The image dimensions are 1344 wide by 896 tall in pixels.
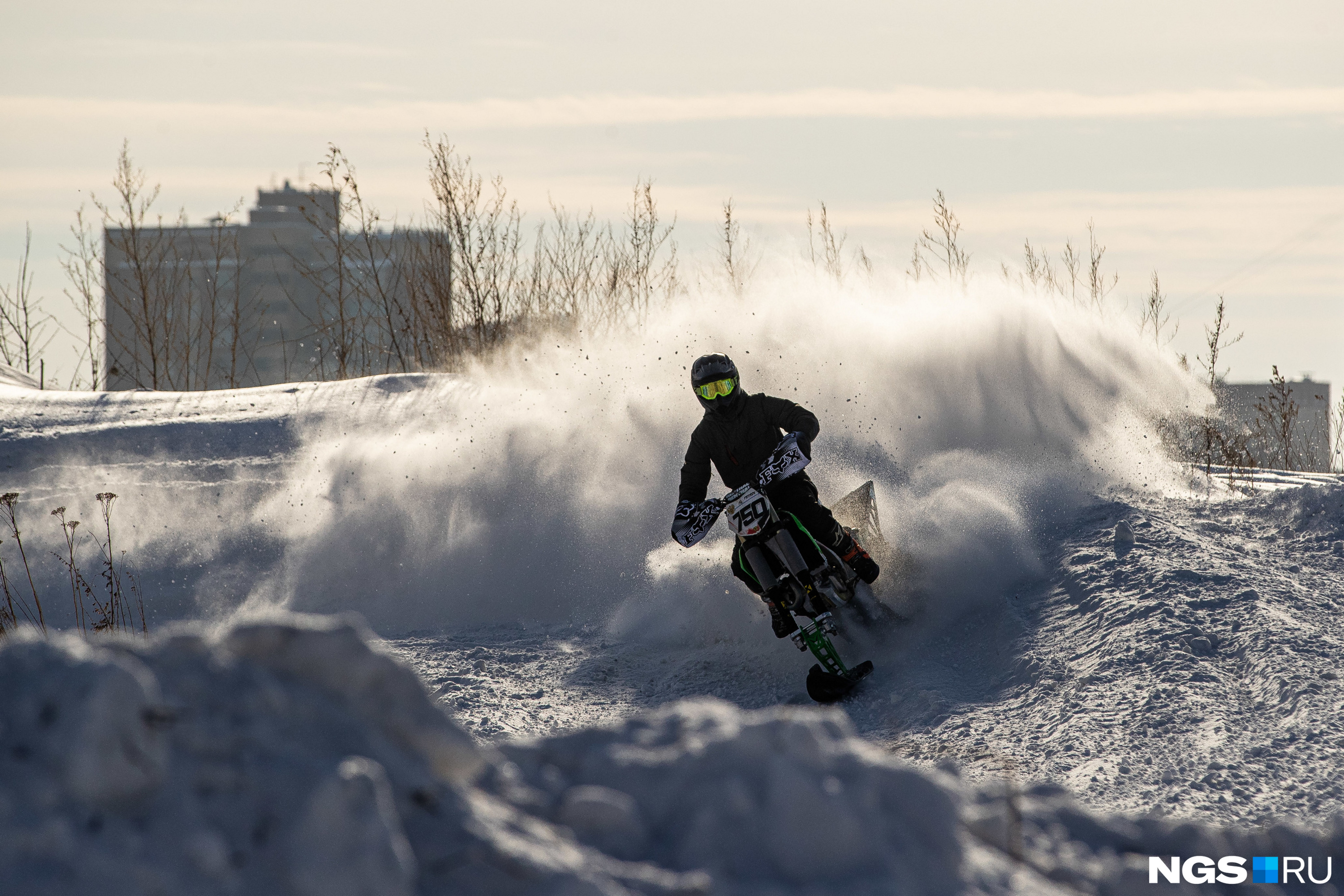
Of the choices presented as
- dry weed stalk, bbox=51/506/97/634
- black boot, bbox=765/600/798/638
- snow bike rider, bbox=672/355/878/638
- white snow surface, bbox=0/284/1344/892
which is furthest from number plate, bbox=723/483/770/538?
dry weed stalk, bbox=51/506/97/634

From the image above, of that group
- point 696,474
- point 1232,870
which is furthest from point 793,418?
point 1232,870

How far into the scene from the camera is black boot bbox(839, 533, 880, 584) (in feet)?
A: 23.9

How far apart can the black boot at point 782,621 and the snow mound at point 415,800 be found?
4329 millimetres

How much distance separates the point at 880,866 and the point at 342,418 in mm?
12306

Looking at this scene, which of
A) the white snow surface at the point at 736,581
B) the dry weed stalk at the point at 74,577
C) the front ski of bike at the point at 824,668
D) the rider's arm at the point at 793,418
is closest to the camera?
the white snow surface at the point at 736,581

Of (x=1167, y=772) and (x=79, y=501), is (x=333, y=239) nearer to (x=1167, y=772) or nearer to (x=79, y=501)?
(x=79, y=501)

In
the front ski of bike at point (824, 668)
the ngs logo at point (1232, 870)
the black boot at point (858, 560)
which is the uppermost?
the ngs logo at point (1232, 870)

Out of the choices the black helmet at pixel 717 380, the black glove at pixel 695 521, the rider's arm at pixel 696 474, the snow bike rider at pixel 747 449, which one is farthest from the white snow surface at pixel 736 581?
the black helmet at pixel 717 380

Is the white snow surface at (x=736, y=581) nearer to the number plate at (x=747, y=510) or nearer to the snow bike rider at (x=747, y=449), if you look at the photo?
the snow bike rider at (x=747, y=449)

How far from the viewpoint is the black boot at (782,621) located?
6.91 m

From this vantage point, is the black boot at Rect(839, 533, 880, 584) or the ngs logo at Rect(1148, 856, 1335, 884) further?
the black boot at Rect(839, 533, 880, 584)

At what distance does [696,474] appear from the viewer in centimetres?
736

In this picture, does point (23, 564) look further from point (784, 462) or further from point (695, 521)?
point (784, 462)

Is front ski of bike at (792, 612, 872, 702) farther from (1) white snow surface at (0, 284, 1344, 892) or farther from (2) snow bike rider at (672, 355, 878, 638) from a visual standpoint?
(2) snow bike rider at (672, 355, 878, 638)
